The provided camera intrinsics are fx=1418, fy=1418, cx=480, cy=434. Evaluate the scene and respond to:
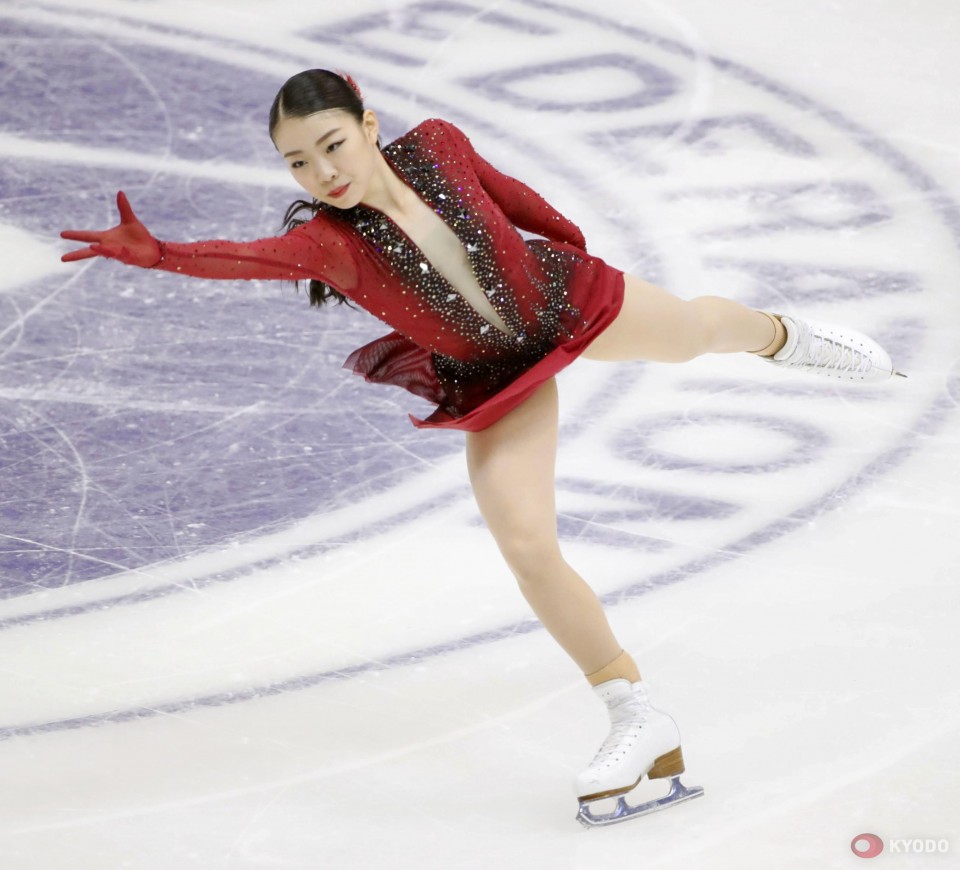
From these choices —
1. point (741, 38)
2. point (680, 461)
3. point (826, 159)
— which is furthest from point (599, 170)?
point (680, 461)

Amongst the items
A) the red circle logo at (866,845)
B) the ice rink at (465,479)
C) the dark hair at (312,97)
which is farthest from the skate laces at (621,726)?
the dark hair at (312,97)

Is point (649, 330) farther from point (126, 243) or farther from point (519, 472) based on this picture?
point (126, 243)

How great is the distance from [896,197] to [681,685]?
8.38 ft

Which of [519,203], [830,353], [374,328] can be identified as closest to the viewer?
[519,203]

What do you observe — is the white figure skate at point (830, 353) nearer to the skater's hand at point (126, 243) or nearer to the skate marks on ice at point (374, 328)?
the skate marks on ice at point (374, 328)

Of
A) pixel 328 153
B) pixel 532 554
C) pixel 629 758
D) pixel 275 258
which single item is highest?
pixel 328 153

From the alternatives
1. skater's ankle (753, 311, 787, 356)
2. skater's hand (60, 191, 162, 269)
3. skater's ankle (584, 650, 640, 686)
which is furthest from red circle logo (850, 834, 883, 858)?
skater's hand (60, 191, 162, 269)

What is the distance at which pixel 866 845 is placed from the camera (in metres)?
2.28

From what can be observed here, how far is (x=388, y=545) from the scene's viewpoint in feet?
11.6

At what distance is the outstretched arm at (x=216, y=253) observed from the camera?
6.88 ft

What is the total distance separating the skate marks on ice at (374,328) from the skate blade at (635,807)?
70 cm

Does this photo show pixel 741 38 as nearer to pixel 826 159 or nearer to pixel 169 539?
pixel 826 159

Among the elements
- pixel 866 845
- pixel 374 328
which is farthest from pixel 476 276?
pixel 374 328

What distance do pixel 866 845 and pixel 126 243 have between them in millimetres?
1499
